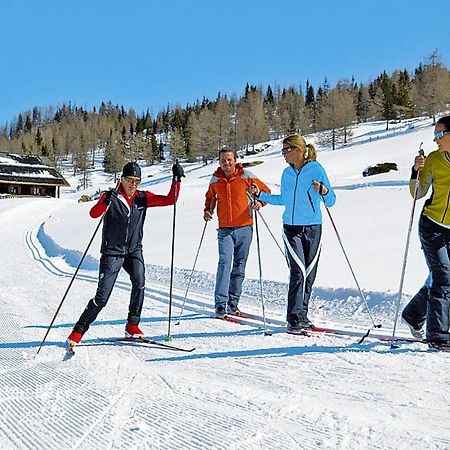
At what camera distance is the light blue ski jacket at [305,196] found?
534 centimetres

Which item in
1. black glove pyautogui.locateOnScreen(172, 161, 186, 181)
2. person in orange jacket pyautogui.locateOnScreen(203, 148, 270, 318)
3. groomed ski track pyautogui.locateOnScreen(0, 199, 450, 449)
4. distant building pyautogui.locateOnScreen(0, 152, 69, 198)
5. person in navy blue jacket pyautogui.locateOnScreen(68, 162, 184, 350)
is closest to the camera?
groomed ski track pyautogui.locateOnScreen(0, 199, 450, 449)

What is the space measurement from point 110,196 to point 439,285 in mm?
3183

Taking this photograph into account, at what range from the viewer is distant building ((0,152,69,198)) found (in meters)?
54.3

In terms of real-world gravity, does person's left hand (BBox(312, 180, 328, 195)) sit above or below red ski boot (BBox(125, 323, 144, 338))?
above

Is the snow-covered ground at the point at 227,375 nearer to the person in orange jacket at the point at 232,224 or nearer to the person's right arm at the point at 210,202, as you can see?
the person in orange jacket at the point at 232,224

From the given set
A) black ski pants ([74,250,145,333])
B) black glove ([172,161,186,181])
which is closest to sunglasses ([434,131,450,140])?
black glove ([172,161,186,181])

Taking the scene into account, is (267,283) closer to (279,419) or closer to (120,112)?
(279,419)

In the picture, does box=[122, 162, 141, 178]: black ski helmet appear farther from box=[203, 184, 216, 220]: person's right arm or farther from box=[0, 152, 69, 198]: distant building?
box=[0, 152, 69, 198]: distant building

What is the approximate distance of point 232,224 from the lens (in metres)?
6.43

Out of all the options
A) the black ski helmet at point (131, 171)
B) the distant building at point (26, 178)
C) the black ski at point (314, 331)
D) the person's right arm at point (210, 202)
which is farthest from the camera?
the distant building at point (26, 178)

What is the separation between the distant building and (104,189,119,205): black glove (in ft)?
175

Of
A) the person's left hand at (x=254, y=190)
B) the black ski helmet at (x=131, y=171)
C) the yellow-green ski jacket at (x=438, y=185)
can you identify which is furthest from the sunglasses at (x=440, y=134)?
the black ski helmet at (x=131, y=171)

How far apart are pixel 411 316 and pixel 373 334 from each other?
482 mm

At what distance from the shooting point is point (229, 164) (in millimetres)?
6309
